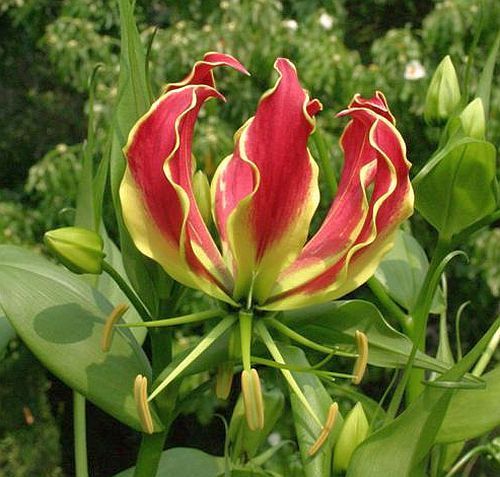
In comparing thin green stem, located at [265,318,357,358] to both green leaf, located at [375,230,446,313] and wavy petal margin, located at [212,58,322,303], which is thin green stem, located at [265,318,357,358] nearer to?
wavy petal margin, located at [212,58,322,303]

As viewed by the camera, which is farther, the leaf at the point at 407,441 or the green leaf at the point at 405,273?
the green leaf at the point at 405,273

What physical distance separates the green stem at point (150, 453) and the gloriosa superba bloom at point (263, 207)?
0.04m

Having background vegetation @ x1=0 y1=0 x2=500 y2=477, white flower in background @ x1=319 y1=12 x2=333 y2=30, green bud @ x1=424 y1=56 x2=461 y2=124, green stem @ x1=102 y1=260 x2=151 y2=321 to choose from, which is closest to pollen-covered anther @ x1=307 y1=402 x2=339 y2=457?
green stem @ x1=102 y1=260 x2=151 y2=321

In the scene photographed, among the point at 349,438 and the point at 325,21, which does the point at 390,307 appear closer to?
the point at 349,438

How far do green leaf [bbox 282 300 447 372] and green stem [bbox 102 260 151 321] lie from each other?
73 millimetres

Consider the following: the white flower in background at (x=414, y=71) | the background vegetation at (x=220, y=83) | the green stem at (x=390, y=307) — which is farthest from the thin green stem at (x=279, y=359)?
the white flower in background at (x=414, y=71)

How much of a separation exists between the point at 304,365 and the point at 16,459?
120 inches

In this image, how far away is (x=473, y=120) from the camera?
66 centimetres

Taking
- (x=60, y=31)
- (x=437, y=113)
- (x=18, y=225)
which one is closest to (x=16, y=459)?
(x=18, y=225)

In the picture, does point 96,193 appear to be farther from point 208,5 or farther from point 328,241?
point 208,5

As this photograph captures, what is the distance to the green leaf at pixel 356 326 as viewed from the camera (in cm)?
56

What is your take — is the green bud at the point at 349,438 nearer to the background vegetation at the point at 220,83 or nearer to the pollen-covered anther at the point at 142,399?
the pollen-covered anther at the point at 142,399

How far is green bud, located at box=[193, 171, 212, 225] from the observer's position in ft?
1.80

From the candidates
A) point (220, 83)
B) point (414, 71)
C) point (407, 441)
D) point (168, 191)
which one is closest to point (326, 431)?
point (407, 441)
